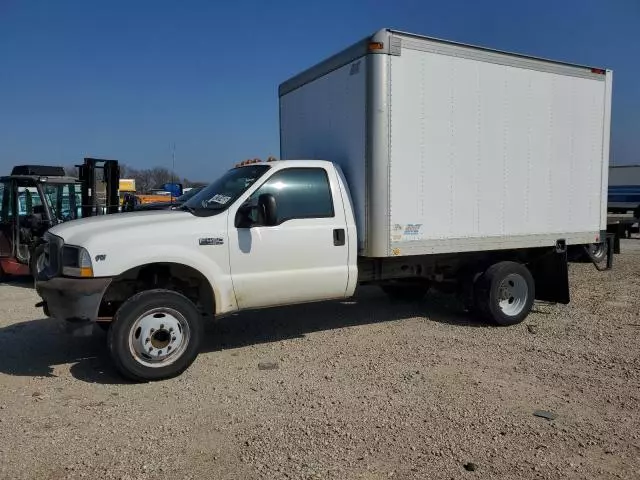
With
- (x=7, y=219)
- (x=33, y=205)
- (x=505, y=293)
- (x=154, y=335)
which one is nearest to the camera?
(x=154, y=335)

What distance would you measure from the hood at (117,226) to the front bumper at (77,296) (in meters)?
0.35

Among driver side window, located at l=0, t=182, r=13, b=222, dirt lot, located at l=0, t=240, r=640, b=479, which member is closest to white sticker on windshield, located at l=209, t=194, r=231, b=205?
dirt lot, located at l=0, t=240, r=640, b=479

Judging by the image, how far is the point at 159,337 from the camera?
520 cm

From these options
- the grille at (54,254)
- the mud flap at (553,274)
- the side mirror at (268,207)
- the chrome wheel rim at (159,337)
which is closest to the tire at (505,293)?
the mud flap at (553,274)

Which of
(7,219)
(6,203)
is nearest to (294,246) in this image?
(7,219)

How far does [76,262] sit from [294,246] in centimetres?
205

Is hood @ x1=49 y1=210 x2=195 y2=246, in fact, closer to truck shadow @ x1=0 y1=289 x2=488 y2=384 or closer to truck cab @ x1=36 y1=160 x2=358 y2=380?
truck cab @ x1=36 y1=160 x2=358 y2=380

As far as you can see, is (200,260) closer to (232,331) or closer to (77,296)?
(77,296)

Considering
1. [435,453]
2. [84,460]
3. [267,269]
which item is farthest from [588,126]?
[84,460]

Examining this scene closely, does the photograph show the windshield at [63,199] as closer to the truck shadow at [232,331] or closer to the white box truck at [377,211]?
the truck shadow at [232,331]

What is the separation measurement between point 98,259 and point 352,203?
2.67 m

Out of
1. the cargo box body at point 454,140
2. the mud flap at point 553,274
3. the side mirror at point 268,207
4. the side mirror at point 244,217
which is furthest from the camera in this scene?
the mud flap at point 553,274

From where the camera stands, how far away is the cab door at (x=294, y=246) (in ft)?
18.3

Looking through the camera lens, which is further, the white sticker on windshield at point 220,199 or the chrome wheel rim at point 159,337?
the white sticker on windshield at point 220,199
